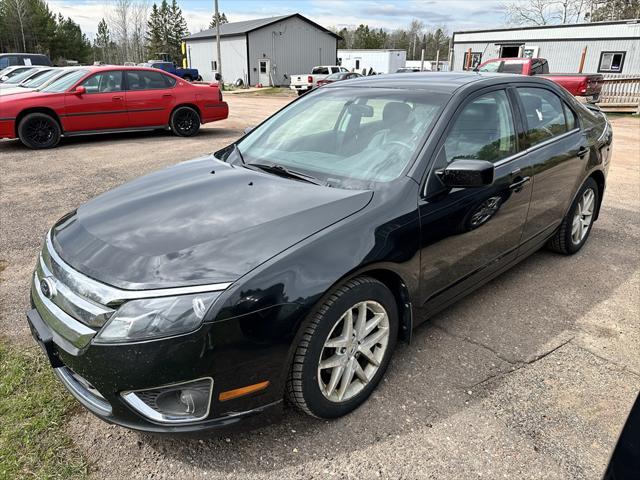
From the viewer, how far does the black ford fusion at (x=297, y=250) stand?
1897mm

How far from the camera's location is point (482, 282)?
3.30 m

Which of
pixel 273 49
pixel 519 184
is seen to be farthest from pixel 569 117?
pixel 273 49

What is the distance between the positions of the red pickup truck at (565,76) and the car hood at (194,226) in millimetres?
12377

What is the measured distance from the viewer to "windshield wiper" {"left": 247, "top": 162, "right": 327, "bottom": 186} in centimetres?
274

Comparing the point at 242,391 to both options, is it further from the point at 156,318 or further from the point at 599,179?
the point at 599,179

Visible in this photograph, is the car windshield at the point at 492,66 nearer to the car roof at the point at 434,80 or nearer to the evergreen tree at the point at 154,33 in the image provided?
the car roof at the point at 434,80

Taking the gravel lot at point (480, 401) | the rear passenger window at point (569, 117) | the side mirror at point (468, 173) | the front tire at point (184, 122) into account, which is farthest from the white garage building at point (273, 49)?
the side mirror at point (468, 173)

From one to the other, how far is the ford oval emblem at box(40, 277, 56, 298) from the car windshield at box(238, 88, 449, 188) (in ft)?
4.65

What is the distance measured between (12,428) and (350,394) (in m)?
1.62

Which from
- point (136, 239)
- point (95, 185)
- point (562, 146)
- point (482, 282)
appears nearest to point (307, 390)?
point (136, 239)

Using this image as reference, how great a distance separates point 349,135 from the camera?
3.11 m

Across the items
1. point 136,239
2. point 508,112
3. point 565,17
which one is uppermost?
point 565,17

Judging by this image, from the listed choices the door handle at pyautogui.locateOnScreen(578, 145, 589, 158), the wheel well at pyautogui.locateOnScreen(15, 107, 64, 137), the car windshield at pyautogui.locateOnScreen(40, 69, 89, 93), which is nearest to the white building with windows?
the door handle at pyautogui.locateOnScreen(578, 145, 589, 158)

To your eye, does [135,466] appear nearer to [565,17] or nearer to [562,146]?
[562,146]
